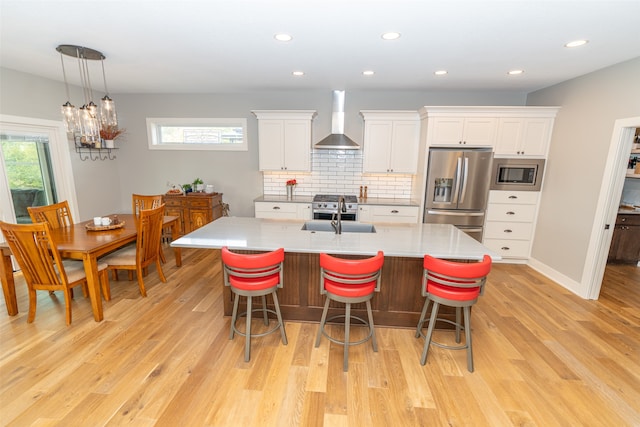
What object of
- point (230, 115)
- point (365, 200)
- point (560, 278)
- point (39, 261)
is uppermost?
point (230, 115)

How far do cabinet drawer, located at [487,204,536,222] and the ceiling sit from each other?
5.91 feet

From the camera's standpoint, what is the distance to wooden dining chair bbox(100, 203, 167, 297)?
128 inches

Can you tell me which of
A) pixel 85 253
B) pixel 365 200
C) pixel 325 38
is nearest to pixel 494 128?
pixel 365 200

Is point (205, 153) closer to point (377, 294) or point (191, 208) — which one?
point (191, 208)

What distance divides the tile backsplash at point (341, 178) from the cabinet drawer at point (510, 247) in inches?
61.0

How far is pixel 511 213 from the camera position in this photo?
15.0 ft

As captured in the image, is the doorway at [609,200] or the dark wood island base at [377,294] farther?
the doorway at [609,200]

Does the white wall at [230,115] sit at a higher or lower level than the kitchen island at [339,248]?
higher

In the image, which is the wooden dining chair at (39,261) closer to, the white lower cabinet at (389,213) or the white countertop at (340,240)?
the white countertop at (340,240)

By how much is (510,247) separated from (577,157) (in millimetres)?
1565

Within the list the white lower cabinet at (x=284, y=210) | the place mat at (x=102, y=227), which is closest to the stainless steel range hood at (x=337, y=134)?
the white lower cabinet at (x=284, y=210)

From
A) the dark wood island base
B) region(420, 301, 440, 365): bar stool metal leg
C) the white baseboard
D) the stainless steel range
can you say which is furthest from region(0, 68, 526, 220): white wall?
region(420, 301, 440, 365): bar stool metal leg

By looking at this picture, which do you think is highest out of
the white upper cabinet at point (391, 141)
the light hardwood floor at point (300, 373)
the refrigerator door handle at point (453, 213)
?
the white upper cabinet at point (391, 141)

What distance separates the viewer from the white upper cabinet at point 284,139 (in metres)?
4.91
